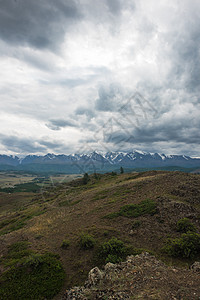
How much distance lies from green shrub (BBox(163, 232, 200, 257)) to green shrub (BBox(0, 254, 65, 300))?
23.2 feet

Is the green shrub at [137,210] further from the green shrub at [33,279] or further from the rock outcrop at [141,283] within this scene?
the green shrub at [33,279]

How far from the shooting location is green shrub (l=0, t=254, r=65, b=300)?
7762 mm

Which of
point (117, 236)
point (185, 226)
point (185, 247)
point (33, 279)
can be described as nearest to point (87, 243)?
point (117, 236)

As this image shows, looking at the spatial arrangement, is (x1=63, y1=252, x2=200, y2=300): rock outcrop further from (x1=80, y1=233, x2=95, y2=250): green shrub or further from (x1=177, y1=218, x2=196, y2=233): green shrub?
(x1=177, y1=218, x2=196, y2=233): green shrub

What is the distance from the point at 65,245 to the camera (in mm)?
12516

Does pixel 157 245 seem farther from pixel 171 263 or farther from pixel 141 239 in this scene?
pixel 171 263

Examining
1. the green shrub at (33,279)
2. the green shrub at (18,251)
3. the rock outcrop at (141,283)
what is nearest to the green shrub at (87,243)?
the green shrub at (33,279)

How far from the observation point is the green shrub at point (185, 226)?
11.9 m

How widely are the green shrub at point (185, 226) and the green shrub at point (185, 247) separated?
1859mm

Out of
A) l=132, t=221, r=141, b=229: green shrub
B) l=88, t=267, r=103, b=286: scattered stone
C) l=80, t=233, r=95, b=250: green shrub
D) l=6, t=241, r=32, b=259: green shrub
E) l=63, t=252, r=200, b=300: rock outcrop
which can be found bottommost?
l=6, t=241, r=32, b=259: green shrub

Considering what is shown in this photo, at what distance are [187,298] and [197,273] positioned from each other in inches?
98.2

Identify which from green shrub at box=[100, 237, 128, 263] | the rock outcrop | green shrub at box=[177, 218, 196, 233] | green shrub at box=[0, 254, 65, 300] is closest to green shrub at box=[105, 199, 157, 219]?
green shrub at box=[177, 218, 196, 233]

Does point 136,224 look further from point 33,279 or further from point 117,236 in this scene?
point 33,279

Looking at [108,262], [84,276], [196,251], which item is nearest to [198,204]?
[196,251]
